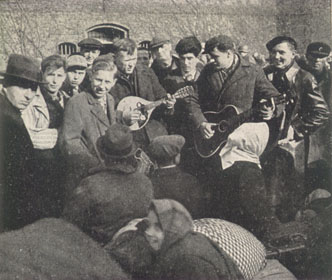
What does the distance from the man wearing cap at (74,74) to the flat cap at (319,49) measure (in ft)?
6.94

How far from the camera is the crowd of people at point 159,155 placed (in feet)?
17.0

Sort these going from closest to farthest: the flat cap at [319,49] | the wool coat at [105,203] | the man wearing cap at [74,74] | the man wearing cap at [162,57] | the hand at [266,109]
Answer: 1. the wool coat at [105,203]
2. the man wearing cap at [74,74]
3. the man wearing cap at [162,57]
4. the hand at [266,109]
5. the flat cap at [319,49]

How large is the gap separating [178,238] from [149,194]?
460 millimetres

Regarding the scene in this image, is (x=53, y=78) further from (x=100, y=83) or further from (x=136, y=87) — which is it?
(x=136, y=87)

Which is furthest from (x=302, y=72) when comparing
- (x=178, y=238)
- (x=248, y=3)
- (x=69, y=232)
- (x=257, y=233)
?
(x=69, y=232)

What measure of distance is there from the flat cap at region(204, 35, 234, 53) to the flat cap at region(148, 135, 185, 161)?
0.85m

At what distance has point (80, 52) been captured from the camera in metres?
5.30

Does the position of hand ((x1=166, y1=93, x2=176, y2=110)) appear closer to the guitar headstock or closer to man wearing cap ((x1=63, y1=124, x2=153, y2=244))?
the guitar headstock

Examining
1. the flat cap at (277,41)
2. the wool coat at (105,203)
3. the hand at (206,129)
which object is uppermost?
the flat cap at (277,41)

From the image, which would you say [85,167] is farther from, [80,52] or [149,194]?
[80,52]

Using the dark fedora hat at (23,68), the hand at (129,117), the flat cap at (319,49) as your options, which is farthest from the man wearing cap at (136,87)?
the flat cap at (319,49)

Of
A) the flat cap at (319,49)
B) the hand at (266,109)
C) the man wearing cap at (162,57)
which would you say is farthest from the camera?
the flat cap at (319,49)

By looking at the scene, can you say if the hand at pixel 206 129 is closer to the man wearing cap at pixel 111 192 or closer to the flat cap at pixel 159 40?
the man wearing cap at pixel 111 192

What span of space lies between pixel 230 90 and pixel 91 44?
1.31 metres
